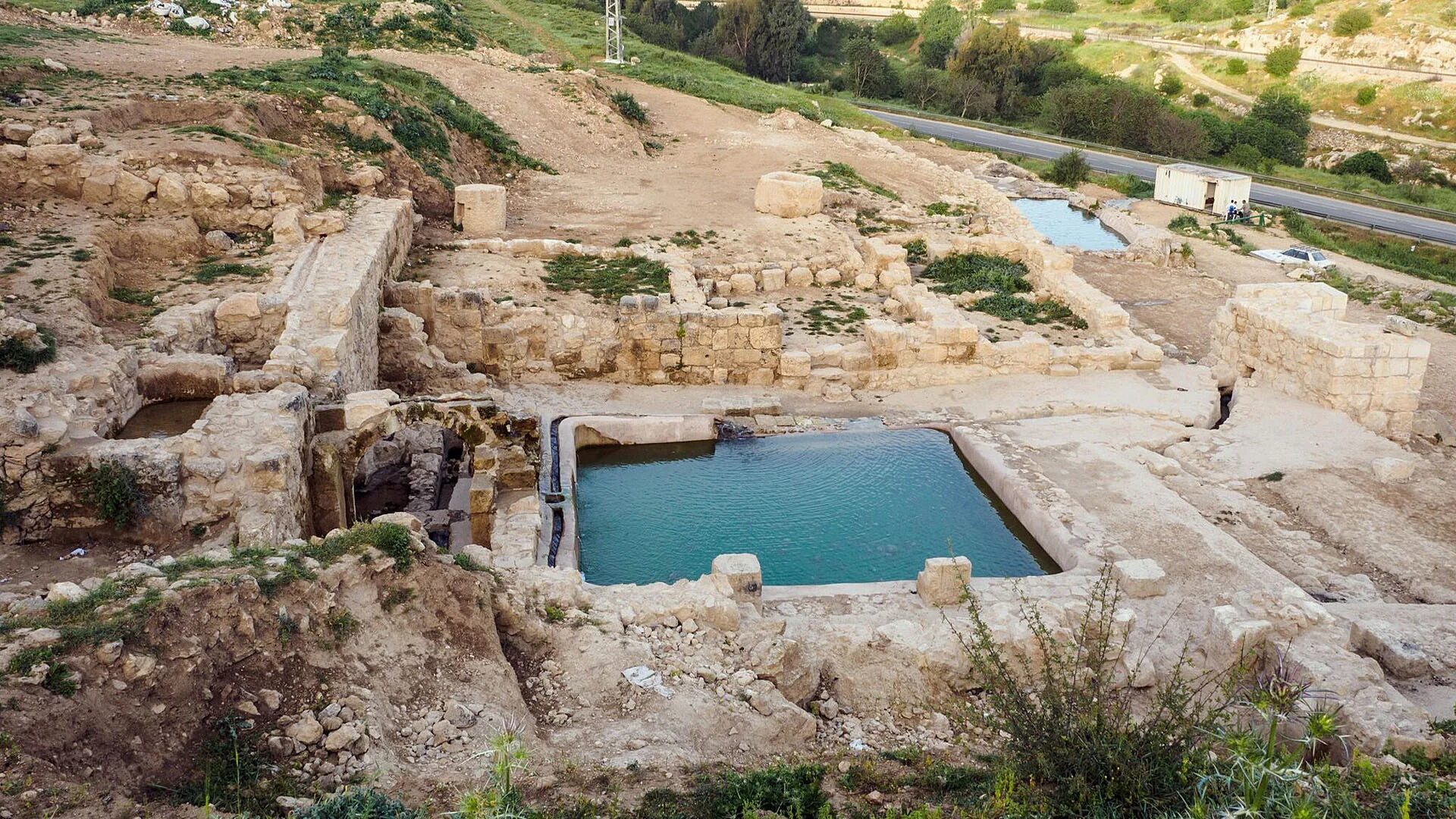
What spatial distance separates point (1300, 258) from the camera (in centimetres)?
2598

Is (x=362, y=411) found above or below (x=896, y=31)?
below

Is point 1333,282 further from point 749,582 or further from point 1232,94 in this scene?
point 1232,94

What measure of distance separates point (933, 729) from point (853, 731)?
64 cm

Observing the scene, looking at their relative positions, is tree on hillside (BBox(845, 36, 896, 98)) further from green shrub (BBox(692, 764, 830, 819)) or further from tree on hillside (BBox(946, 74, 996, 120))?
green shrub (BBox(692, 764, 830, 819))

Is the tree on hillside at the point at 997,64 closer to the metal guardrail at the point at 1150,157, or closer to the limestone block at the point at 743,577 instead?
the metal guardrail at the point at 1150,157

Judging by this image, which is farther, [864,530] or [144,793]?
[864,530]

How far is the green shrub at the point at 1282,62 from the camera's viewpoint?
56.2 m

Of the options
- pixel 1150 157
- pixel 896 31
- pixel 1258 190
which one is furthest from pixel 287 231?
pixel 896 31

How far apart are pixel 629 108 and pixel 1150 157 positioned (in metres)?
24.6

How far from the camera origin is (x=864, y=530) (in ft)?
37.9

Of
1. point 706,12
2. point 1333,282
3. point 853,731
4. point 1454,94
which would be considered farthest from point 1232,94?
point 853,731

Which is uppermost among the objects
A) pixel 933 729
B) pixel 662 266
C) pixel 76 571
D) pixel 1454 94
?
pixel 1454 94

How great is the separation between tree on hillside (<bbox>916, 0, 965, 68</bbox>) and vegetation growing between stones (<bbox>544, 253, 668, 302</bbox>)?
167ft

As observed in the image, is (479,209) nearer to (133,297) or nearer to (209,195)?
(209,195)
